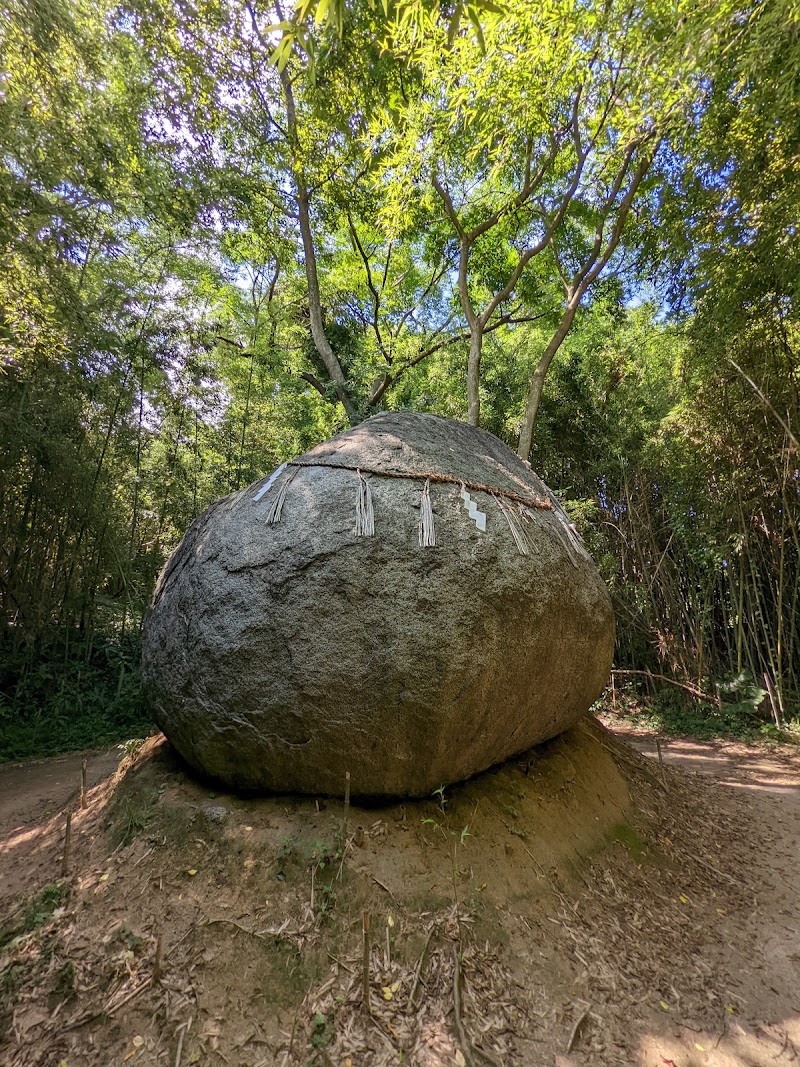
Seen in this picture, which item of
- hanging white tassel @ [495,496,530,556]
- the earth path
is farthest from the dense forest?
hanging white tassel @ [495,496,530,556]

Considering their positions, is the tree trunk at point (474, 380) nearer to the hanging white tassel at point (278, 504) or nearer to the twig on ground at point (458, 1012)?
the hanging white tassel at point (278, 504)

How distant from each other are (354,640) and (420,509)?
0.73m

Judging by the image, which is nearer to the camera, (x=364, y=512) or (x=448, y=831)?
(x=448, y=831)

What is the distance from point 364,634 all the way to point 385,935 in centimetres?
108

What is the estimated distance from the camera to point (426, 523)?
236cm

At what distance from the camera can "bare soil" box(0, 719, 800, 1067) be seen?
1.52m

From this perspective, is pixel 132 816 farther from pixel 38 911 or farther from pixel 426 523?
pixel 426 523

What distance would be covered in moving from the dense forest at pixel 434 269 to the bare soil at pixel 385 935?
3.61 metres

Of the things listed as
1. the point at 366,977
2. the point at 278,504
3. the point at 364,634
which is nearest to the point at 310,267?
the point at 278,504

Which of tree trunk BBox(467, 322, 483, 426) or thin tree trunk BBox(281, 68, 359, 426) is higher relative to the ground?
thin tree trunk BBox(281, 68, 359, 426)

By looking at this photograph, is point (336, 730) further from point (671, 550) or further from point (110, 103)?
point (110, 103)

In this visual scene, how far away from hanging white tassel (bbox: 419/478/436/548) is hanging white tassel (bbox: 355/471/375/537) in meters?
0.23

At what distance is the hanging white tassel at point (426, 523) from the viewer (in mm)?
2311

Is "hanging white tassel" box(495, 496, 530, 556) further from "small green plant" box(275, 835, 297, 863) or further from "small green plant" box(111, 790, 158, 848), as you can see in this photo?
"small green plant" box(111, 790, 158, 848)
